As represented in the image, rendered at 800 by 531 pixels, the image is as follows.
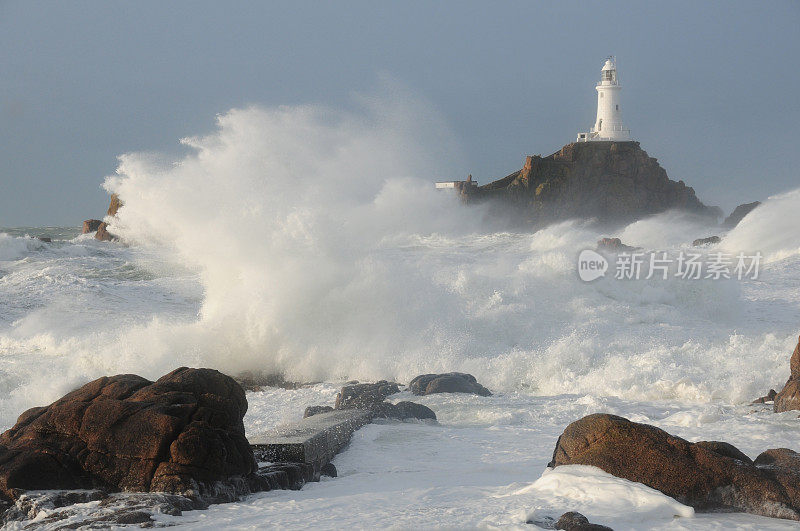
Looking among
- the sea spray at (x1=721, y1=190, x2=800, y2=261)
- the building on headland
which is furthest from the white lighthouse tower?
the sea spray at (x1=721, y1=190, x2=800, y2=261)

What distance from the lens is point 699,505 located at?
4.13 m

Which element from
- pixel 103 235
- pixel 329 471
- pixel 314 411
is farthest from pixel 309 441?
pixel 103 235

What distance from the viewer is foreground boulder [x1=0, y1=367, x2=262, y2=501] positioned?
14.6 feet

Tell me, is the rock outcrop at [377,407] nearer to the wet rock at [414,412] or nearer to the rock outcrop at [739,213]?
the wet rock at [414,412]

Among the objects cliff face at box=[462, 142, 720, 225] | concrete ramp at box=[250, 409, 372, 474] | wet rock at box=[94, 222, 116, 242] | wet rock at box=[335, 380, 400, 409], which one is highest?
cliff face at box=[462, 142, 720, 225]

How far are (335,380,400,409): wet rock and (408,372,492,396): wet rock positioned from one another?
369 mm

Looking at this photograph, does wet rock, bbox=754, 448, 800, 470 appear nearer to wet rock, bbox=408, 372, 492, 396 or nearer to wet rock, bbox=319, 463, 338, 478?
wet rock, bbox=319, 463, 338, 478

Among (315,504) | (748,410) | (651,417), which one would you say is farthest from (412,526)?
(748,410)

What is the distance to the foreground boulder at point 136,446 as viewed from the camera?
4.46m

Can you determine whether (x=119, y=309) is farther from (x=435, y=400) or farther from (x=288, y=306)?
(x=435, y=400)

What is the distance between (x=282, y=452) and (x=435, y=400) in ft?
12.7

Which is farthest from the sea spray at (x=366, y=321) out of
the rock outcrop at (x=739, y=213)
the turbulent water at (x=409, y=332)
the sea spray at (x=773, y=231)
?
the rock outcrop at (x=739, y=213)

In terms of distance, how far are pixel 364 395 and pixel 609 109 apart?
4958cm

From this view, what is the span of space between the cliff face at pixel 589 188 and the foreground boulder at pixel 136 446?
153 feet
